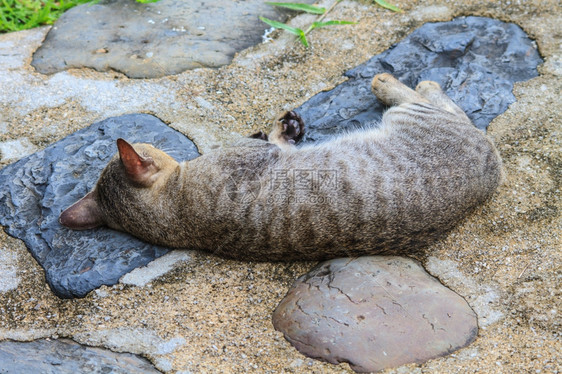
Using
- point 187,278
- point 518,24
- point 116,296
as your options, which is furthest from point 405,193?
point 518,24

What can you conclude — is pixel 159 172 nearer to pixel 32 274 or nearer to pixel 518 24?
pixel 32 274

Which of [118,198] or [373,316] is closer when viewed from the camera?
[373,316]

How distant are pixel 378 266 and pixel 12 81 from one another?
3592 mm

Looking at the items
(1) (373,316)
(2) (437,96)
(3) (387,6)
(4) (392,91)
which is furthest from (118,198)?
(3) (387,6)

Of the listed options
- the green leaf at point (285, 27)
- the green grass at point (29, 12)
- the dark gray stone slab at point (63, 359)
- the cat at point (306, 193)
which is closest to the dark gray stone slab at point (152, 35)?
the green leaf at point (285, 27)

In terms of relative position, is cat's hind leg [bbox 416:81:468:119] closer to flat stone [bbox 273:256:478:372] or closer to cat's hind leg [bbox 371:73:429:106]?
cat's hind leg [bbox 371:73:429:106]

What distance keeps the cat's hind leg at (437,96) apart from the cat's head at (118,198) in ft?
7.14

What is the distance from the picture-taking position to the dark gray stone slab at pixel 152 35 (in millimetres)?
5383

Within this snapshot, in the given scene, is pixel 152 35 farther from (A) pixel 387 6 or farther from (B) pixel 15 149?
(A) pixel 387 6

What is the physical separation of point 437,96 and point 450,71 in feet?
1.69

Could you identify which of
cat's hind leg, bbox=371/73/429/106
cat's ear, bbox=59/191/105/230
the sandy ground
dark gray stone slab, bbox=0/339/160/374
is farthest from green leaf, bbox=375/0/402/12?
dark gray stone slab, bbox=0/339/160/374

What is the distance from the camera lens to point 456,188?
3.96 meters

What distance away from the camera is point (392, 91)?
4871 mm

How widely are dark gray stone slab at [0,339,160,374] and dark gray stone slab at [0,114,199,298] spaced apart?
514 mm
